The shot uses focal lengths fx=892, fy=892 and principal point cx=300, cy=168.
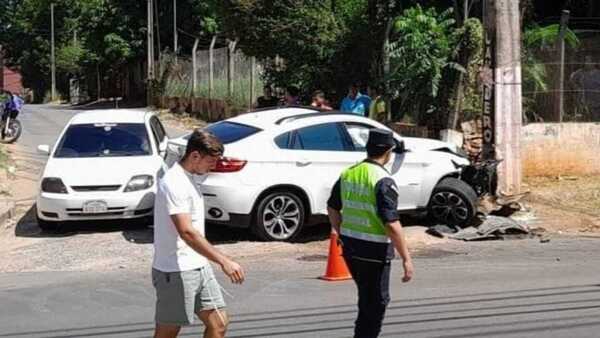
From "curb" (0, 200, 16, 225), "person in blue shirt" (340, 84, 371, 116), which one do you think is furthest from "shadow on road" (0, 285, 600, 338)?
"person in blue shirt" (340, 84, 371, 116)

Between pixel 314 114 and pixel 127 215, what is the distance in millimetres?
2870

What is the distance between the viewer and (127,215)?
1205cm

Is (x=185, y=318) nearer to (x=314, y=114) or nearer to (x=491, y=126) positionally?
(x=314, y=114)

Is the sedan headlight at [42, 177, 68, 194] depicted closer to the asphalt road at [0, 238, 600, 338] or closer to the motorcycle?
the asphalt road at [0, 238, 600, 338]

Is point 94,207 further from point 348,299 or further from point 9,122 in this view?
point 9,122

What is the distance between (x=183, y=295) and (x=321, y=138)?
22.6 feet

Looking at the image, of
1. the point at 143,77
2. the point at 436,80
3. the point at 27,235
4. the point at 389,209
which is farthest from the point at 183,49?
the point at 389,209

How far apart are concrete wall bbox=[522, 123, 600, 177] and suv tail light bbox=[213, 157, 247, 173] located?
6.70 meters

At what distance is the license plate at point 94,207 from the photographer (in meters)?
11.9

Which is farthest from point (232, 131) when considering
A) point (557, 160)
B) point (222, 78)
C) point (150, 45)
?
point (150, 45)

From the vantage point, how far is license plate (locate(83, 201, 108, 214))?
11.9 m

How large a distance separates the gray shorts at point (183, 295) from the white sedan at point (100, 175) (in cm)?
653

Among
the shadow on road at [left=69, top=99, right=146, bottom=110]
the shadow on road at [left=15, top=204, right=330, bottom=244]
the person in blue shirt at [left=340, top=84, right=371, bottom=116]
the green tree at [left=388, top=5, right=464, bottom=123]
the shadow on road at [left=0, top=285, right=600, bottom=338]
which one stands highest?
the shadow on road at [left=69, top=99, right=146, bottom=110]

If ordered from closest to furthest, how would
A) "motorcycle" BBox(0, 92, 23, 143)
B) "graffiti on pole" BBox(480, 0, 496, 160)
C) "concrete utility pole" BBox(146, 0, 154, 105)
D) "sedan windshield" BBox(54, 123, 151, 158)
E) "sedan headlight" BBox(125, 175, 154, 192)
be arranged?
"sedan headlight" BBox(125, 175, 154, 192), "sedan windshield" BBox(54, 123, 151, 158), "graffiti on pole" BBox(480, 0, 496, 160), "motorcycle" BBox(0, 92, 23, 143), "concrete utility pole" BBox(146, 0, 154, 105)
